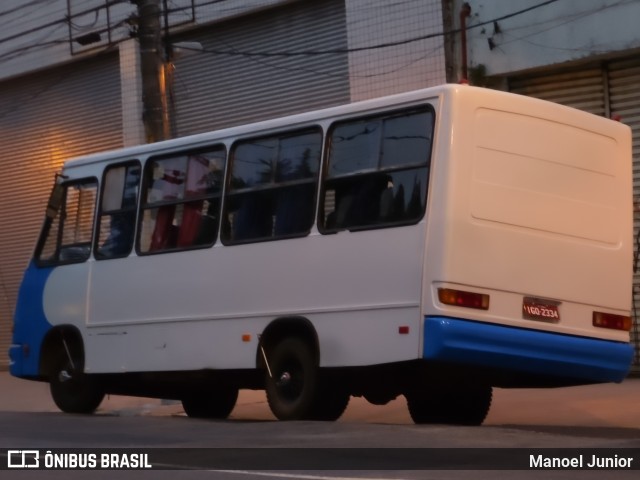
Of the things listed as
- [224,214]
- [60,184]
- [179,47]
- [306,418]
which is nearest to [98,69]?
[179,47]

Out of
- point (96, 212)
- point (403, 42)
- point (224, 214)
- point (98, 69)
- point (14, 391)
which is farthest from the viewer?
point (98, 69)

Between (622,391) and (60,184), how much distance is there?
21.7 feet

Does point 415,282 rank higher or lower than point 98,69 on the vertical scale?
lower

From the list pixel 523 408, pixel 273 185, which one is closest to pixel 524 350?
pixel 273 185

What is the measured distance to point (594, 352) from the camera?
443 inches

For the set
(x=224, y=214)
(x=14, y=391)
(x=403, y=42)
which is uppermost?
(x=403, y=42)

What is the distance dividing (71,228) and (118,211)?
88 cm

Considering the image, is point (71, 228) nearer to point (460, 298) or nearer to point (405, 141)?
point (405, 141)

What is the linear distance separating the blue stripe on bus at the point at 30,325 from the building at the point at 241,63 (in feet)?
8.67

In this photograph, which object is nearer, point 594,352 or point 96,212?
point 594,352

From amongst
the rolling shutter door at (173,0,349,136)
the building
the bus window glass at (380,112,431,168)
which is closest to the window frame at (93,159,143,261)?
the building

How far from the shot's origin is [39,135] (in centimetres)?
2516

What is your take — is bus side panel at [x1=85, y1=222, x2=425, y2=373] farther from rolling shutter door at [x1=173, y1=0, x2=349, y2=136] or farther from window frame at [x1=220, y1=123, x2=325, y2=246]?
rolling shutter door at [x1=173, y1=0, x2=349, y2=136]

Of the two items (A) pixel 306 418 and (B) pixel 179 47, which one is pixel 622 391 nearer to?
(A) pixel 306 418
